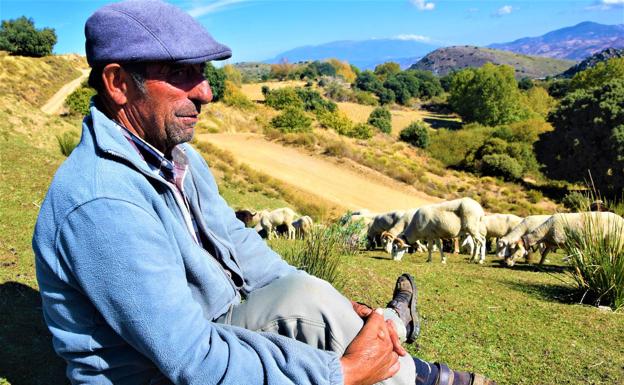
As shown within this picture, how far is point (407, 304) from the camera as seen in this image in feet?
10.4

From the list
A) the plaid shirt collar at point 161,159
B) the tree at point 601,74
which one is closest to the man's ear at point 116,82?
the plaid shirt collar at point 161,159

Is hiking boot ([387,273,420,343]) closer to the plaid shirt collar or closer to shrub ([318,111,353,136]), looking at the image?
the plaid shirt collar

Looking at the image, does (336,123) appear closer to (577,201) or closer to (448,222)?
(577,201)

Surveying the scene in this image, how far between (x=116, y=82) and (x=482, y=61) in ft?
618

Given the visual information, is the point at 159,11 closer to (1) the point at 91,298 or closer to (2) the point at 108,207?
(2) the point at 108,207

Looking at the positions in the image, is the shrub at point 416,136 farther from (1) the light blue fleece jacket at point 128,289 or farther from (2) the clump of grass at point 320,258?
(1) the light blue fleece jacket at point 128,289

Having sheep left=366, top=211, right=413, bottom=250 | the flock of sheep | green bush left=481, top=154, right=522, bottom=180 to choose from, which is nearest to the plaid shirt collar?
the flock of sheep

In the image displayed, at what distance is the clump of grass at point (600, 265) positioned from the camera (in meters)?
5.73

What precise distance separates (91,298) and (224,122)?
3576 centimetres

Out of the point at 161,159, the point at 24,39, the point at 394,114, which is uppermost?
the point at 24,39

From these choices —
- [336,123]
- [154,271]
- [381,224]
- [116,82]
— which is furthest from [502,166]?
[154,271]

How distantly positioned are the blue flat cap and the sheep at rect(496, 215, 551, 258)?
1048 cm

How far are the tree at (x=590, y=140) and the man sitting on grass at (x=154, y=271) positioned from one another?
89.4 feet

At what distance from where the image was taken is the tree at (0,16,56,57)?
4922 cm
